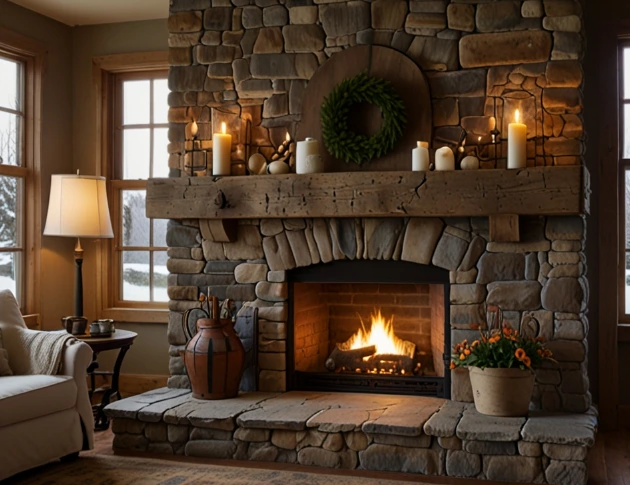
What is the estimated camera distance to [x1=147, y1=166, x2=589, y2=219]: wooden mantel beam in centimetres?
434

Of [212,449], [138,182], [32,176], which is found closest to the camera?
[212,449]

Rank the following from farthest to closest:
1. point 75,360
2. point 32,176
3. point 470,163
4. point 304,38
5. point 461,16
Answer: point 32,176 < point 304,38 < point 461,16 < point 470,163 < point 75,360

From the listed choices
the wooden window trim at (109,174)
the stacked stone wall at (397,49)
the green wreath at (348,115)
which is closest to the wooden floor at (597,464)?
the wooden window trim at (109,174)

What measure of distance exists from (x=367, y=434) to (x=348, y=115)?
1790 millimetres

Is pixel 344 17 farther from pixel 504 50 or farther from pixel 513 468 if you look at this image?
pixel 513 468

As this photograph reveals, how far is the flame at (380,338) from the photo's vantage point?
5195 mm

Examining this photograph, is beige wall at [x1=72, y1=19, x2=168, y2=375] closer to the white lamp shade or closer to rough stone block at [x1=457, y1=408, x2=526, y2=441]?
the white lamp shade

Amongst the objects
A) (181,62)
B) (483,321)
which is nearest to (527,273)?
(483,321)

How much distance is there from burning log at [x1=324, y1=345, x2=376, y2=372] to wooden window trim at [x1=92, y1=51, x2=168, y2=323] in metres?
1.52

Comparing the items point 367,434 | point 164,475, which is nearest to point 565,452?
point 367,434

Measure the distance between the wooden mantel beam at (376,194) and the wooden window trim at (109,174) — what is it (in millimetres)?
1286

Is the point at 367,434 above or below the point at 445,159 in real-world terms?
below

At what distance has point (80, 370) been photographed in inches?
169

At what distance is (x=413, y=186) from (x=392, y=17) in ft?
3.28
